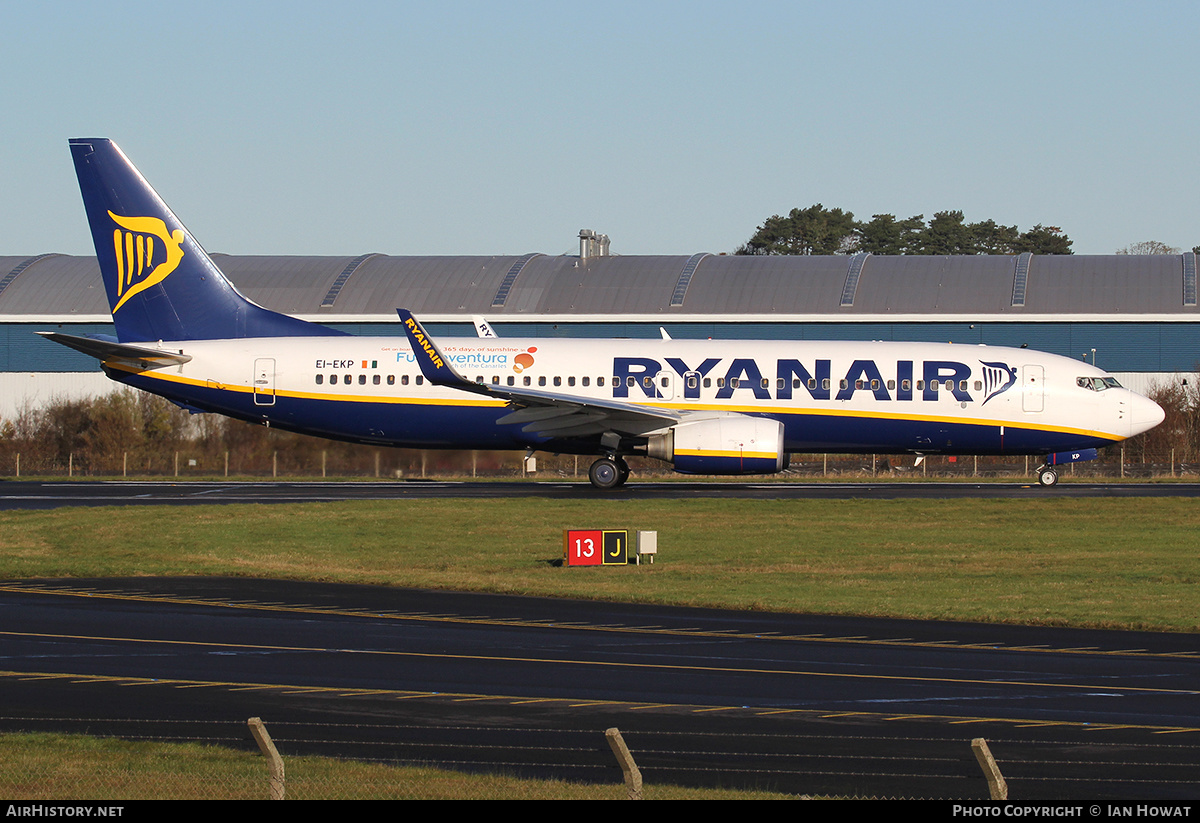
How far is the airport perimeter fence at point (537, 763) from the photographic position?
32.6 feet

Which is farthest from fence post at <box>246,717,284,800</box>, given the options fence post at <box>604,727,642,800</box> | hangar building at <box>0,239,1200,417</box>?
hangar building at <box>0,239,1200,417</box>

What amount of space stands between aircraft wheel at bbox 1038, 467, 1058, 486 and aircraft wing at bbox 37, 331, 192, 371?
25740 mm

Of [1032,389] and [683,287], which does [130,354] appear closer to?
Result: [1032,389]

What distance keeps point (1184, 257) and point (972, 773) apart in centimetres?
6894

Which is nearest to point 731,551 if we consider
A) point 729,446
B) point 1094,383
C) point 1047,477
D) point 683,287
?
point 729,446

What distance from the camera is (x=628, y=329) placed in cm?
7062

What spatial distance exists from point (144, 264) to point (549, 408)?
44.4 feet

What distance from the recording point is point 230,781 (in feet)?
33.3

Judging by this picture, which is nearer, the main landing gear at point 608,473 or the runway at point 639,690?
the runway at point 639,690

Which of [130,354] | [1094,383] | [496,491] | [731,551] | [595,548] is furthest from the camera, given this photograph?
[1094,383]

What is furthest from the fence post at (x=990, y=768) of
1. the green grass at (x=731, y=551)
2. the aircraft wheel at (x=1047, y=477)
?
the aircraft wheel at (x=1047, y=477)

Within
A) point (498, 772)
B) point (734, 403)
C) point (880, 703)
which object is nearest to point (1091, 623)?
point (880, 703)

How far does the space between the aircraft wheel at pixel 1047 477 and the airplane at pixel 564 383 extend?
2.7 inches

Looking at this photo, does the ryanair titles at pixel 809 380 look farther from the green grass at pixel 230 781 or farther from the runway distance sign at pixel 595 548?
the green grass at pixel 230 781
